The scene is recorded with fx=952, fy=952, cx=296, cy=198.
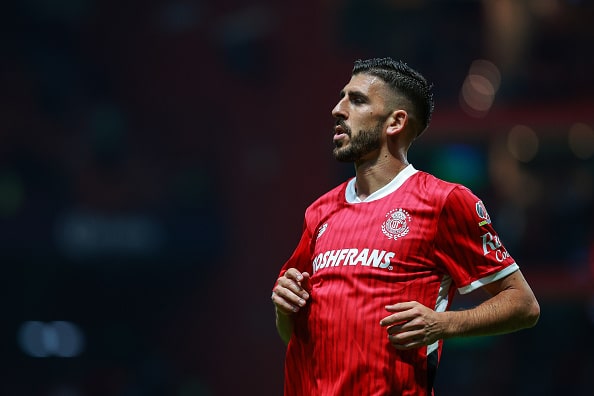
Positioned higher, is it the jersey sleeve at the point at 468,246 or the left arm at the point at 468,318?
the jersey sleeve at the point at 468,246

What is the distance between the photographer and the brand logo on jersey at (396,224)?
4180 millimetres

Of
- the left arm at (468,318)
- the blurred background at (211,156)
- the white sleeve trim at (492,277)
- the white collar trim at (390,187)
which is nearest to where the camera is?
the left arm at (468,318)

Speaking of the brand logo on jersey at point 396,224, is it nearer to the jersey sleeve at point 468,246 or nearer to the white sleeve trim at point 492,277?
the jersey sleeve at point 468,246

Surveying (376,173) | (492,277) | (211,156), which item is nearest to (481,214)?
(492,277)

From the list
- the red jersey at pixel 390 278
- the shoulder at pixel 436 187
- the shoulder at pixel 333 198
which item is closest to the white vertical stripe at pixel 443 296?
the red jersey at pixel 390 278

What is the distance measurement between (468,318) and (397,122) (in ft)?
3.33

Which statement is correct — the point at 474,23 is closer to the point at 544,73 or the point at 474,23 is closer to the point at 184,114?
the point at 544,73

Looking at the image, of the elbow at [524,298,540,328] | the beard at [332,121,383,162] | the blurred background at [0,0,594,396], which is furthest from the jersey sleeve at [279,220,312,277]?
the blurred background at [0,0,594,396]

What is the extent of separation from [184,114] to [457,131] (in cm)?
946

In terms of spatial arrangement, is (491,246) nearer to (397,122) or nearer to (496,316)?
(496,316)

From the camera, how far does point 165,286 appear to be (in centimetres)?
2483

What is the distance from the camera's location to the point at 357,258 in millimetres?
4199

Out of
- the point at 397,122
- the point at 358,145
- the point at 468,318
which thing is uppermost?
the point at 397,122

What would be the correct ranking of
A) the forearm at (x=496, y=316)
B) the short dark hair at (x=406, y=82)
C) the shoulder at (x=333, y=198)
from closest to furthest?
the forearm at (x=496, y=316), the short dark hair at (x=406, y=82), the shoulder at (x=333, y=198)
